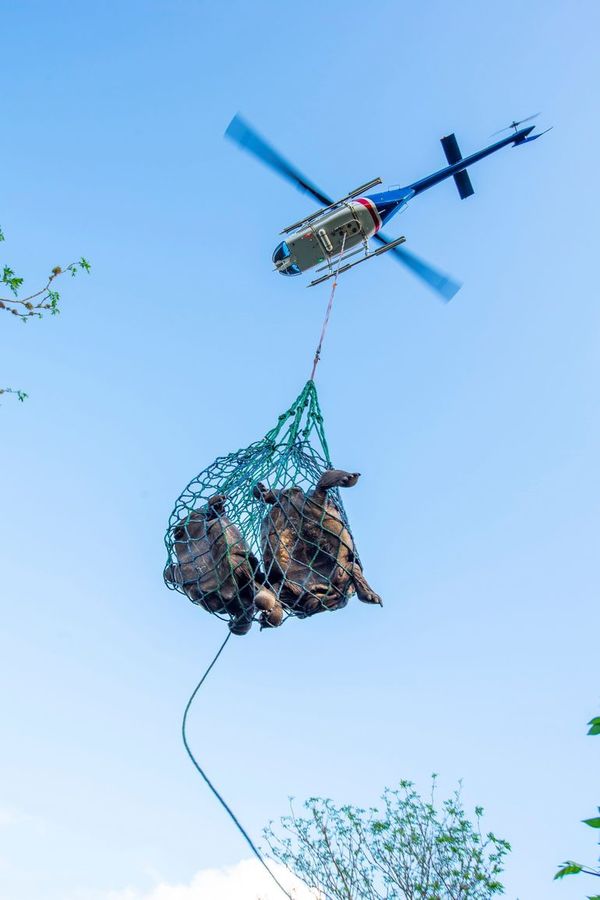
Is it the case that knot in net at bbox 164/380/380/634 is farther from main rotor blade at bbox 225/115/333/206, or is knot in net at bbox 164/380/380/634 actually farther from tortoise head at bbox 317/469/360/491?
main rotor blade at bbox 225/115/333/206

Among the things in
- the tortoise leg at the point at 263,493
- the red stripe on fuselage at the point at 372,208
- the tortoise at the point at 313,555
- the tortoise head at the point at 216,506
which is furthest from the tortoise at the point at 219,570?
the red stripe on fuselage at the point at 372,208

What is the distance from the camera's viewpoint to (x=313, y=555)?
4.62m

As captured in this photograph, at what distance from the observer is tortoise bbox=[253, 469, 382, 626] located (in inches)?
179

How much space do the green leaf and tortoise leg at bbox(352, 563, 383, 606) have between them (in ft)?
6.63

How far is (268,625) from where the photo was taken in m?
4.46

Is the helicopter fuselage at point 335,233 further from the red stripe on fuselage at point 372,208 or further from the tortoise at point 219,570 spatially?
the tortoise at point 219,570

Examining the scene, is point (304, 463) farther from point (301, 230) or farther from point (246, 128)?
point (246, 128)

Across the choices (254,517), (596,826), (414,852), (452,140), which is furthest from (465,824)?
(452,140)

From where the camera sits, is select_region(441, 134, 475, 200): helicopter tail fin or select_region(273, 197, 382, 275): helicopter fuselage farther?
select_region(441, 134, 475, 200): helicopter tail fin

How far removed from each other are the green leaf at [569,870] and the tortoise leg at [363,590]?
2.02 metres

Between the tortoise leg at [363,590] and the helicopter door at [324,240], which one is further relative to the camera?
the helicopter door at [324,240]

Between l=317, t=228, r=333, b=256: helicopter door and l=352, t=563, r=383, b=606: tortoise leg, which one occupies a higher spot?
l=317, t=228, r=333, b=256: helicopter door

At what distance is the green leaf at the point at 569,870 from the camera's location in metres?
2.72

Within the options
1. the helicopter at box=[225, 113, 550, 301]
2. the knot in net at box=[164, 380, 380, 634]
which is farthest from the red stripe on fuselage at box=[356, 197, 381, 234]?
the knot in net at box=[164, 380, 380, 634]
